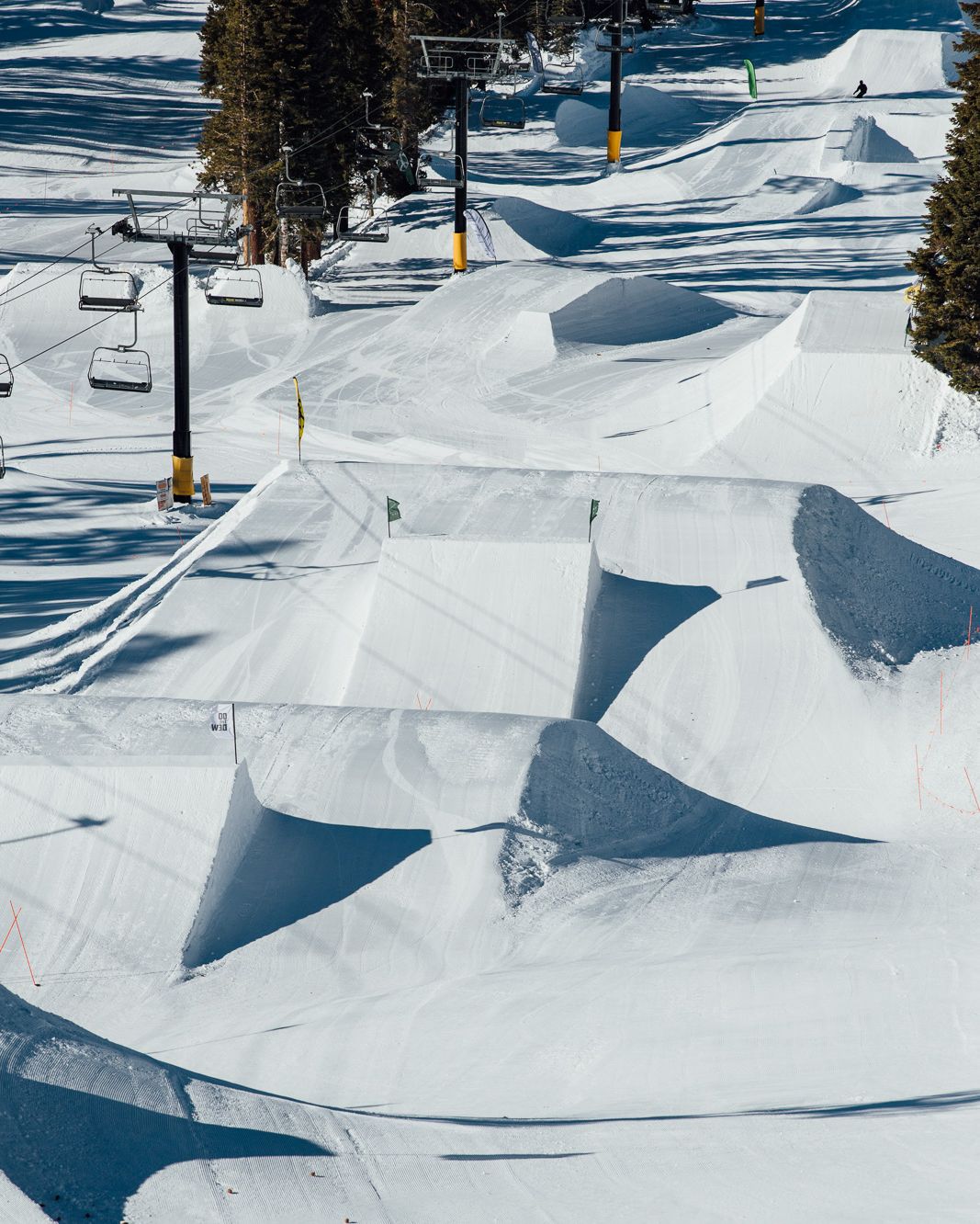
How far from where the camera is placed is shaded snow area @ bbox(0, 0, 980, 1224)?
851cm

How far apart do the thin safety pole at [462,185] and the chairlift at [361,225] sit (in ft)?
5.64

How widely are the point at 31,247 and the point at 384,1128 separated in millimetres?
34117

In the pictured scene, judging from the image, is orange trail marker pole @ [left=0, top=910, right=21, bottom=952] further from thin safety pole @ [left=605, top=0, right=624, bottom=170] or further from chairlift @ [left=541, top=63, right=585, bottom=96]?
chairlift @ [left=541, top=63, right=585, bottom=96]

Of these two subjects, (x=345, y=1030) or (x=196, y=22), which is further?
(x=196, y=22)

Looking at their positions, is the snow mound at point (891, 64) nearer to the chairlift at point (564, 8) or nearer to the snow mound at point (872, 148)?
the snow mound at point (872, 148)

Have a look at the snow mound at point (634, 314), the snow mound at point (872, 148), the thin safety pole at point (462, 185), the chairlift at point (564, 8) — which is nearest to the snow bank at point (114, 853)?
the snow mound at point (634, 314)

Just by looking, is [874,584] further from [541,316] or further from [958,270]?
[541,316]

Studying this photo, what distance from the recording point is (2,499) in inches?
905

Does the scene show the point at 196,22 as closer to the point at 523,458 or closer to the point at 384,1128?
the point at 523,458

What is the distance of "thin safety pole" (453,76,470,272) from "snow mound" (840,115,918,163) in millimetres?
Answer: 12068

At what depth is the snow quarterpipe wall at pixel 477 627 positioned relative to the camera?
15.9 meters

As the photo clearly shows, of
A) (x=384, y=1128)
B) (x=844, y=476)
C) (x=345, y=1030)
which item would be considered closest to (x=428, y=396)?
(x=844, y=476)

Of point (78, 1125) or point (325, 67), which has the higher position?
point (325, 67)

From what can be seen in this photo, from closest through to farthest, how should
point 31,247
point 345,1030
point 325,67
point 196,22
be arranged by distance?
point 345,1030 < point 325,67 < point 31,247 < point 196,22
